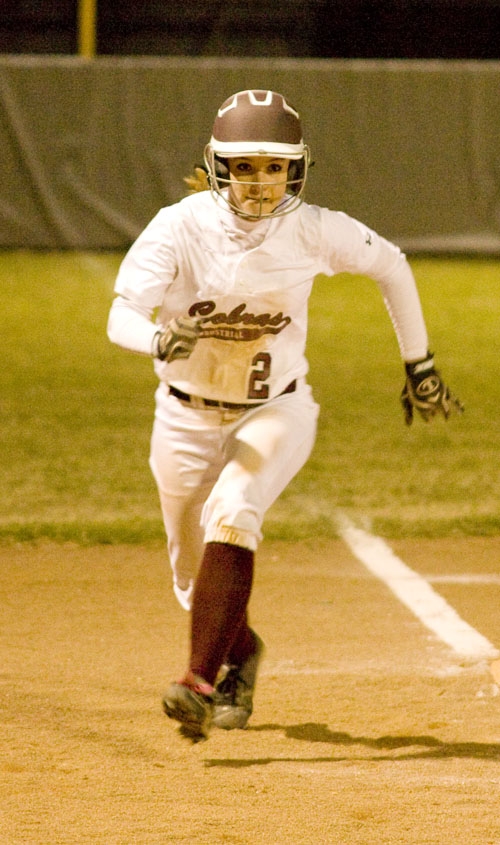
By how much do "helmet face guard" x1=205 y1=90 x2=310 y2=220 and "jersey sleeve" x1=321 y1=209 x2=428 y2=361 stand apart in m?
0.16

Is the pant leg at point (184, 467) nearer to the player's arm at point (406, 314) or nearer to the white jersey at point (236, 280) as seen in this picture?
the white jersey at point (236, 280)

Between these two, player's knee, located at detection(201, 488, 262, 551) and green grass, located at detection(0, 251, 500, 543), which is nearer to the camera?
player's knee, located at detection(201, 488, 262, 551)

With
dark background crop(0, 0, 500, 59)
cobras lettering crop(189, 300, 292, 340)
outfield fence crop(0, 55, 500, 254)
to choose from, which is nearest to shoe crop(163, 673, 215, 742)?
cobras lettering crop(189, 300, 292, 340)

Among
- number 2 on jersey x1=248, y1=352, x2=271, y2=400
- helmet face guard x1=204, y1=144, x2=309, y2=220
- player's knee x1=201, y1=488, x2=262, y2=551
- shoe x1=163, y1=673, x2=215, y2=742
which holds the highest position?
helmet face guard x1=204, y1=144, x2=309, y2=220

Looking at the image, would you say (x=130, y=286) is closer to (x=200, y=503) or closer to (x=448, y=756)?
(x=200, y=503)

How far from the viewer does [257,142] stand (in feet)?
11.6

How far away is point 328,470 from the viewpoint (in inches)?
281

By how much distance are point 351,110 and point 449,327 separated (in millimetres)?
4756

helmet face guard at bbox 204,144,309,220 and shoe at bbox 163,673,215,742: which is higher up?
helmet face guard at bbox 204,144,309,220

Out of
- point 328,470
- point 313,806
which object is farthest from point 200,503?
point 328,470

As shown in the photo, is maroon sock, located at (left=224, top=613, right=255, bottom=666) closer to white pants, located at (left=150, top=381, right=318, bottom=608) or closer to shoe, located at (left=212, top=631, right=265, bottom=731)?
shoe, located at (left=212, top=631, right=265, bottom=731)

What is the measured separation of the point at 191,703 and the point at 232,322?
42.6 inches

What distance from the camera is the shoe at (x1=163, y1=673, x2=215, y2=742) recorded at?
3355 millimetres

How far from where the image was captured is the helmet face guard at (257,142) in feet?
11.7
